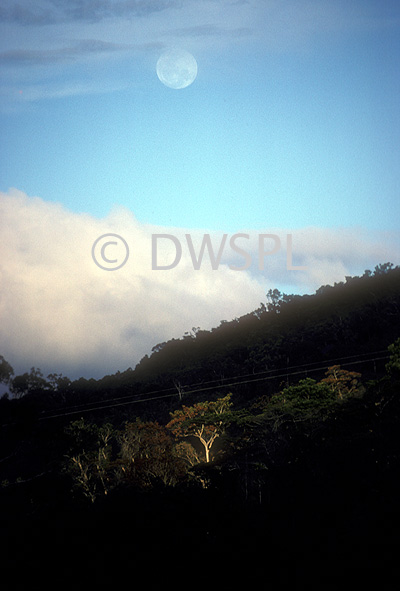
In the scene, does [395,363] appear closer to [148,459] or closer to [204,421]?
[204,421]

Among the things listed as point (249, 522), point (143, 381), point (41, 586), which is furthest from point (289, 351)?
point (41, 586)

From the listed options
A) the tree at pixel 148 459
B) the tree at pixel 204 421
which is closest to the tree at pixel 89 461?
the tree at pixel 148 459

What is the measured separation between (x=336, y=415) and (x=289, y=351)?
42.7 metres

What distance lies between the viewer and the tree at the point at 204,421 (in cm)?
3478

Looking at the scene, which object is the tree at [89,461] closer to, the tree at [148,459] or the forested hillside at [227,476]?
the forested hillside at [227,476]

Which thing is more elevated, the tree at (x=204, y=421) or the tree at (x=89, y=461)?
the tree at (x=204, y=421)

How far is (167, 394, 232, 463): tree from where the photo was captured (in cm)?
3478

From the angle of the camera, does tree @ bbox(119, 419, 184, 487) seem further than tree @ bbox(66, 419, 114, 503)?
No

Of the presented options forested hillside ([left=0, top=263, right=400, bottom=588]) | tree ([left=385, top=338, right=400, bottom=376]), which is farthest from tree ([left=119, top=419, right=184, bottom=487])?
tree ([left=385, top=338, right=400, bottom=376])

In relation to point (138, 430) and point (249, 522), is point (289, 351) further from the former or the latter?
point (249, 522)

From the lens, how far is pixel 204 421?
3506cm

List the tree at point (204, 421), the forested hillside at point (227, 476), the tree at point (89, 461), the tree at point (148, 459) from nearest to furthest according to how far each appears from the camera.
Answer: the forested hillside at point (227, 476), the tree at point (148, 459), the tree at point (89, 461), the tree at point (204, 421)

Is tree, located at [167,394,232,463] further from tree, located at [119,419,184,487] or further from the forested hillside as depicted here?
tree, located at [119,419,184,487]

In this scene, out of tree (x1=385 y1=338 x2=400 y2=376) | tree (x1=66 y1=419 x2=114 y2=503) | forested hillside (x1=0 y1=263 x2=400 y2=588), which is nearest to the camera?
forested hillside (x1=0 y1=263 x2=400 y2=588)
